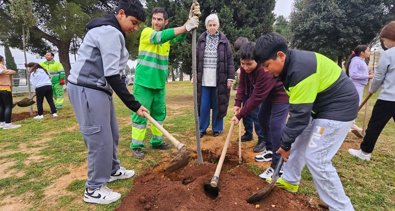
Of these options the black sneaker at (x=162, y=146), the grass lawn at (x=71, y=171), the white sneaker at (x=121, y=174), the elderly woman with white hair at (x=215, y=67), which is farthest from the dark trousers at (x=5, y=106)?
the white sneaker at (x=121, y=174)

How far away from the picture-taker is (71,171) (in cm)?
404

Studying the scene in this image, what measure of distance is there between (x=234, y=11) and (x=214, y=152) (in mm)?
7930

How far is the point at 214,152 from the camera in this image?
471 cm

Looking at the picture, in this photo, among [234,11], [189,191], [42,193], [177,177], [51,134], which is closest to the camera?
[189,191]

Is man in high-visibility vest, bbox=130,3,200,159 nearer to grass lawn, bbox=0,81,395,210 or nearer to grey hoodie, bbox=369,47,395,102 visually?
grass lawn, bbox=0,81,395,210

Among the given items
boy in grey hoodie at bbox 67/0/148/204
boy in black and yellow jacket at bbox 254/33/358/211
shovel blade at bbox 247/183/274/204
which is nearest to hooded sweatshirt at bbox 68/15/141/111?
boy in grey hoodie at bbox 67/0/148/204

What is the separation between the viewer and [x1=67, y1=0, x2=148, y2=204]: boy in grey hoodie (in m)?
2.78

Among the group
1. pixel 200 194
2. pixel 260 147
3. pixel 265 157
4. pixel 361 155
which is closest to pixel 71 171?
pixel 200 194

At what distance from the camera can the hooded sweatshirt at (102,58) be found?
2.76m

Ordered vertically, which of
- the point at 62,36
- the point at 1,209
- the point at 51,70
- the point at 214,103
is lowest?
the point at 1,209

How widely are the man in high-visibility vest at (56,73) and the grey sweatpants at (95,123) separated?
726 centimetres

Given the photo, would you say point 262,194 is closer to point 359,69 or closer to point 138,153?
point 138,153

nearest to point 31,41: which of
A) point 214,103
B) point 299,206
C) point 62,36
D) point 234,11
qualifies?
point 62,36

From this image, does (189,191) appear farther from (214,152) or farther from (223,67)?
(223,67)
